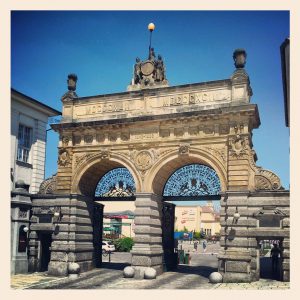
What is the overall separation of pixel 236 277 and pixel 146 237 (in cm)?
491

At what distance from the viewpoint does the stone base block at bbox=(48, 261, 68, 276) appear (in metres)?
22.5

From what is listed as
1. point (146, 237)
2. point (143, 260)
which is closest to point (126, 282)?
point (143, 260)

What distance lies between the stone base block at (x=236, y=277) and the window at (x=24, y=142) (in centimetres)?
1351

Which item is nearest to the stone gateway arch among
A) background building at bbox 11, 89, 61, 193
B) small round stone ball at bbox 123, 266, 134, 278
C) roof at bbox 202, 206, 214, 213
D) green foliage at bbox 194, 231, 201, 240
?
small round stone ball at bbox 123, 266, 134, 278

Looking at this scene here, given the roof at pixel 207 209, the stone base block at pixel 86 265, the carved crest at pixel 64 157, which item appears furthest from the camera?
the roof at pixel 207 209

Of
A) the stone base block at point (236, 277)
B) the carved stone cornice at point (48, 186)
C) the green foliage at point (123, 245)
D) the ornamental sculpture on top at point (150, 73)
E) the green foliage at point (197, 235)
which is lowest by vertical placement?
the green foliage at point (197, 235)

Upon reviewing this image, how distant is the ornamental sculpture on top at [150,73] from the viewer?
23422mm

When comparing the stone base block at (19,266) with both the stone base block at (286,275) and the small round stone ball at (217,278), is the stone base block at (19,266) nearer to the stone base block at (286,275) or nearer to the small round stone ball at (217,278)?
the small round stone ball at (217,278)

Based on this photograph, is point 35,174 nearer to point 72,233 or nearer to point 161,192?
point 72,233

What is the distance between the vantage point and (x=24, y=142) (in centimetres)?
2556

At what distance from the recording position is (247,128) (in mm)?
20562

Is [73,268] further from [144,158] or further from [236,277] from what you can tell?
[236,277]

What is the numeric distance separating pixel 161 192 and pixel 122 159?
9.43 ft

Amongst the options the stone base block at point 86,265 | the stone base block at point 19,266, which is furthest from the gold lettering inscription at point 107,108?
the stone base block at point 19,266
